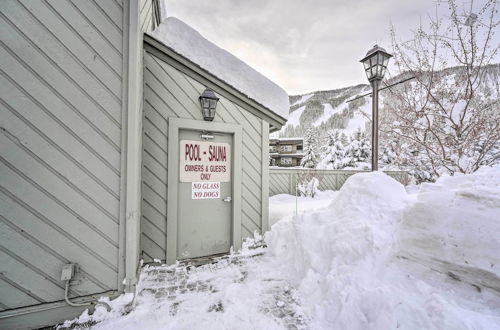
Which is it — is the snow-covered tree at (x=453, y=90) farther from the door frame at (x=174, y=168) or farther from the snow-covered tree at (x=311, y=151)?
the snow-covered tree at (x=311, y=151)

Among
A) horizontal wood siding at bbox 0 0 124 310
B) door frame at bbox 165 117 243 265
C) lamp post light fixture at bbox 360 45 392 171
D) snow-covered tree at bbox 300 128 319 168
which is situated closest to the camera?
horizontal wood siding at bbox 0 0 124 310

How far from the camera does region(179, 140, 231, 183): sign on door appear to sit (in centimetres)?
335

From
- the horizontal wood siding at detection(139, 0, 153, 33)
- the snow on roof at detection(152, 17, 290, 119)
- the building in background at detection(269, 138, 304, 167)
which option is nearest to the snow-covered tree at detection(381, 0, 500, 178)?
the snow on roof at detection(152, 17, 290, 119)

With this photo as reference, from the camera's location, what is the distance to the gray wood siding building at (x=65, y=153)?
1854 millimetres

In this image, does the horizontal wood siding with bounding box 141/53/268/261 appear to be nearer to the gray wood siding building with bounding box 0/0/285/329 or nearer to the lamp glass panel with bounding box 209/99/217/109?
the lamp glass panel with bounding box 209/99/217/109

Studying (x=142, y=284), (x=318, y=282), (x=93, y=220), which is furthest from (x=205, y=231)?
(x=318, y=282)

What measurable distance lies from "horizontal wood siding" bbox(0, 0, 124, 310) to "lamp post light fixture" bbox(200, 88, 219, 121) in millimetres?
1320

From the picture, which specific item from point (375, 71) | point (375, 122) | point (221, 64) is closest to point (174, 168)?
point (221, 64)

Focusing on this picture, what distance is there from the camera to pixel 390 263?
6.62 feet

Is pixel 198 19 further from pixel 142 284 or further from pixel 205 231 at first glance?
pixel 142 284

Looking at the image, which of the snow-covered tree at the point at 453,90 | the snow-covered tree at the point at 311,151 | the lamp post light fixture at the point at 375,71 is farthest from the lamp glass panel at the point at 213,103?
the snow-covered tree at the point at 311,151

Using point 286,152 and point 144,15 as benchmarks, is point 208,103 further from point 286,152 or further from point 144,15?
point 286,152

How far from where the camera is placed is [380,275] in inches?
77.4

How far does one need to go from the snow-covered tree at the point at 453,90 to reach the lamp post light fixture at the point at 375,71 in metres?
0.56
